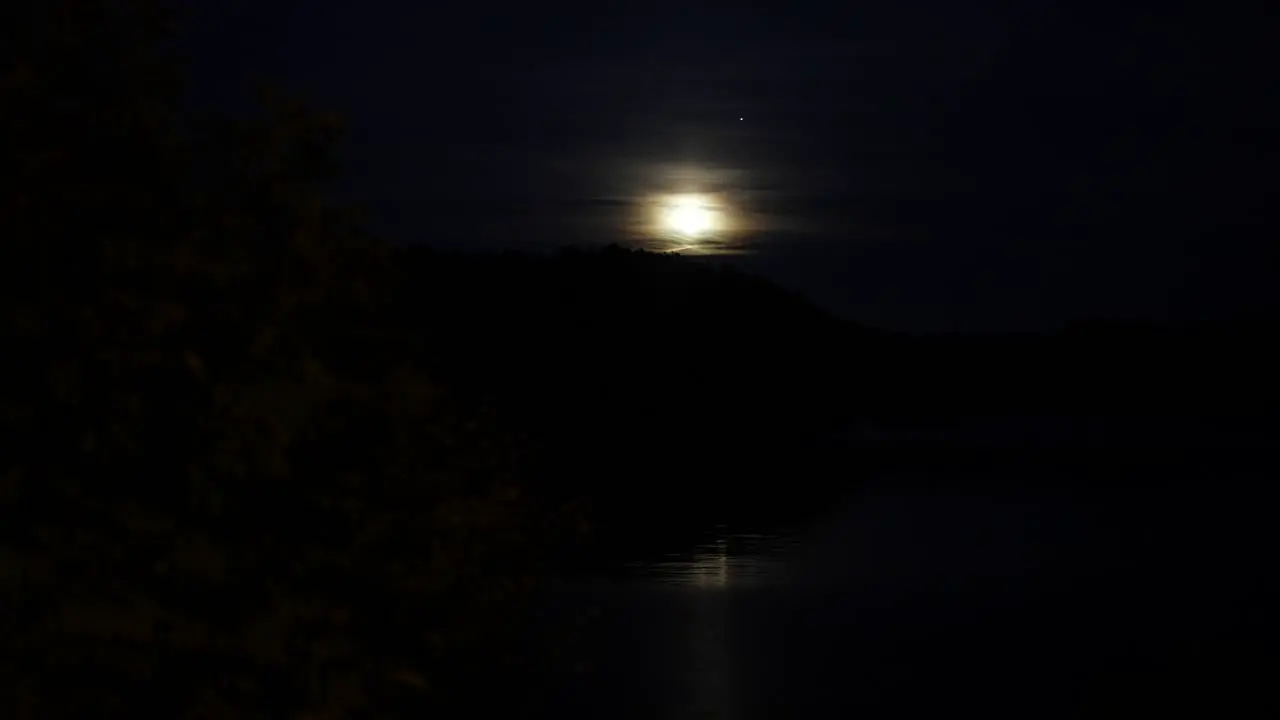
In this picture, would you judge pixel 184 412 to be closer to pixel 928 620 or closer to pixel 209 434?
pixel 209 434

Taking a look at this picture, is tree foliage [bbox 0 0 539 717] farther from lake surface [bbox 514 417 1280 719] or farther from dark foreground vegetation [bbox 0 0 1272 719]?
lake surface [bbox 514 417 1280 719]

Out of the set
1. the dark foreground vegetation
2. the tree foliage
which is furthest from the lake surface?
the tree foliage

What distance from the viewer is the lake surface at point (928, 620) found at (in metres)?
18.4

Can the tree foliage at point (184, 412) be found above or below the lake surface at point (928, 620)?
above

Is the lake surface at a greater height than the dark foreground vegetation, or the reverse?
the dark foreground vegetation

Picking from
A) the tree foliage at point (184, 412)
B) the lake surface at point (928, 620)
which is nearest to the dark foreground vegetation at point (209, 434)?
the tree foliage at point (184, 412)

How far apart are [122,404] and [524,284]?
Result: 40184mm

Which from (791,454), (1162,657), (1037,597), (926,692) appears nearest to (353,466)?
(926,692)

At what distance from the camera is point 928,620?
78.4ft

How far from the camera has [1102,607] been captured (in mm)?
25812

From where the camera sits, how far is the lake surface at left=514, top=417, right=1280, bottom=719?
18391 mm

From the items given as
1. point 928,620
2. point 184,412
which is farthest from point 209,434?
point 928,620

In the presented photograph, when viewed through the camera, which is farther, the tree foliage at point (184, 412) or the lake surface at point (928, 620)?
the lake surface at point (928, 620)

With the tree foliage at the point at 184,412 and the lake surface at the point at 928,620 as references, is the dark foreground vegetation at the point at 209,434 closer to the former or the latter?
the tree foliage at the point at 184,412
